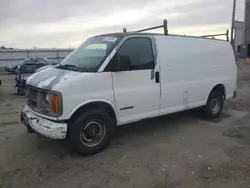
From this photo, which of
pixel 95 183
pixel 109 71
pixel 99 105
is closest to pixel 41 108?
pixel 99 105

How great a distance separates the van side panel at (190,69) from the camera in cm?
573

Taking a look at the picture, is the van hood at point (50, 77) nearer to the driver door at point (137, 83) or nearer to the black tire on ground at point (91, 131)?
the black tire on ground at point (91, 131)

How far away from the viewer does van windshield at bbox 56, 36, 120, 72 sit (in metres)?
4.84

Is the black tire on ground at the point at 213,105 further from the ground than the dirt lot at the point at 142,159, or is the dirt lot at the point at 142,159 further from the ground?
the black tire on ground at the point at 213,105

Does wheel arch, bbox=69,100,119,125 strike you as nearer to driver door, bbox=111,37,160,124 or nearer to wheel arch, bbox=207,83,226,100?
driver door, bbox=111,37,160,124

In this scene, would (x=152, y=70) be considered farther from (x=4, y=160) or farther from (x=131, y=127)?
(x=4, y=160)

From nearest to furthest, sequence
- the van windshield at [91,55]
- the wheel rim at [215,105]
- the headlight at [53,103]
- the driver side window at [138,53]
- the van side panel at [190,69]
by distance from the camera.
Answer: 1. the headlight at [53,103]
2. the van windshield at [91,55]
3. the driver side window at [138,53]
4. the van side panel at [190,69]
5. the wheel rim at [215,105]

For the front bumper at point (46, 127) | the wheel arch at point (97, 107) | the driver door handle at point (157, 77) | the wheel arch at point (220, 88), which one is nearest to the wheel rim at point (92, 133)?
the wheel arch at point (97, 107)

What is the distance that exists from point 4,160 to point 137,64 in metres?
2.84

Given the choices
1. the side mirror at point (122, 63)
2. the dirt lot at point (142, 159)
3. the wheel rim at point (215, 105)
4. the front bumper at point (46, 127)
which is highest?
the side mirror at point (122, 63)

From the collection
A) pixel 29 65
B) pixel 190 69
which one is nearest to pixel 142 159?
pixel 190 69

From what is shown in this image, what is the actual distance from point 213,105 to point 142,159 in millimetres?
3379

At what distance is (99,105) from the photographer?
484 centimetres

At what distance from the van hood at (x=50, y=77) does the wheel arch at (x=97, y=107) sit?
1.68 ft
